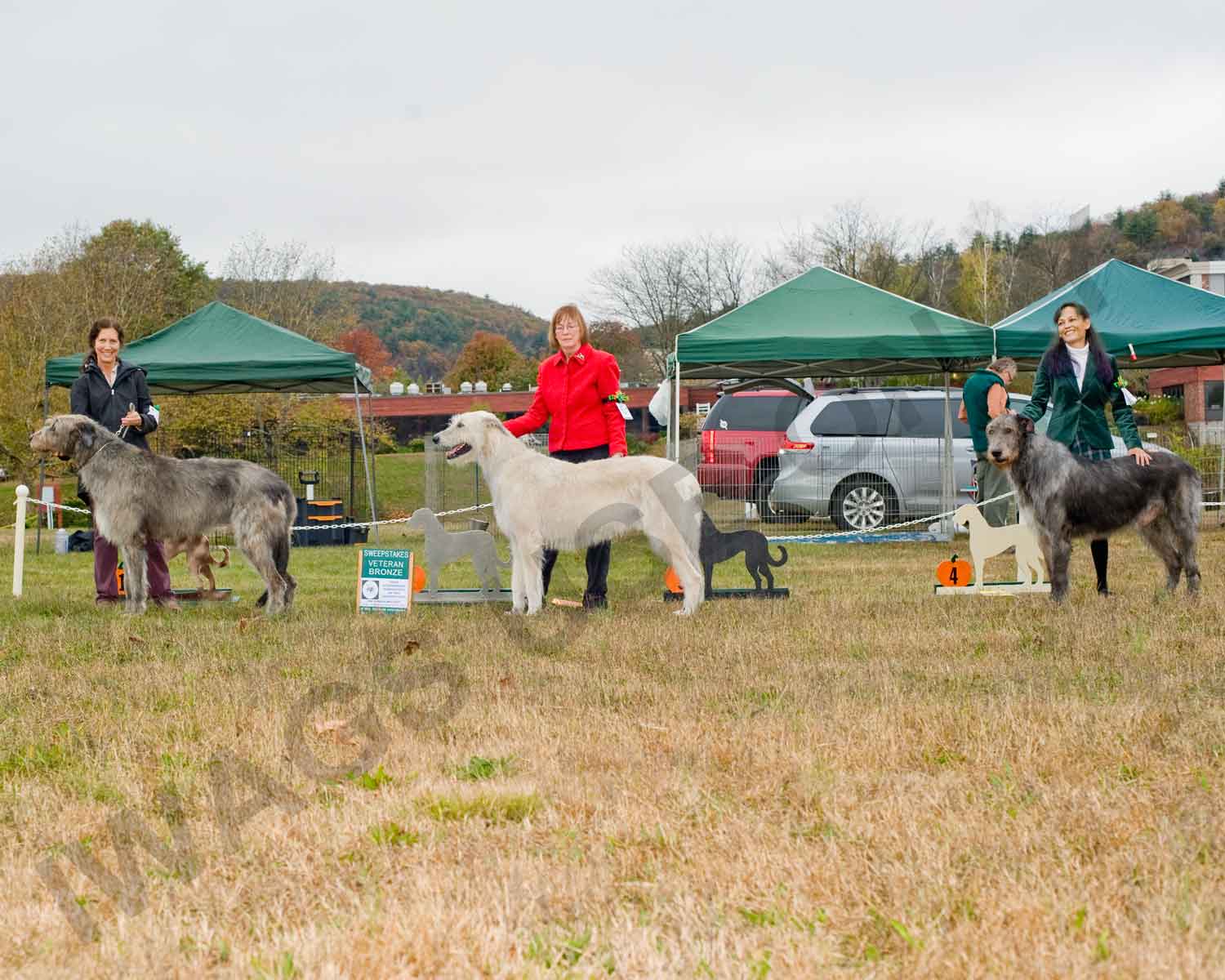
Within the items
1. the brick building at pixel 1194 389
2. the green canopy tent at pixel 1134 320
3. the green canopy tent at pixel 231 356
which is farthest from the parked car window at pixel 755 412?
the brick building at pixel 1194 389

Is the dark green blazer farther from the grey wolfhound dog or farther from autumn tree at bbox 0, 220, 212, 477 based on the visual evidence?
autumn tree at bbox 0, 220, 212, 477

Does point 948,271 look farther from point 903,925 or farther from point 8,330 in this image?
point 903,925

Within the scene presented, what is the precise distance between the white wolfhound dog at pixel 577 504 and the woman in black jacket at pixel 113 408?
2.46m

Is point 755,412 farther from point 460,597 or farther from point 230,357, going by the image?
point 460,597

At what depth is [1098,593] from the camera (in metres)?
7.57

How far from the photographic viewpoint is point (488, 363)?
72938 mm

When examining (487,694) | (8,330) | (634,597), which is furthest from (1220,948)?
(8,330)

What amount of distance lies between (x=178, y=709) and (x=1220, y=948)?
3737mm

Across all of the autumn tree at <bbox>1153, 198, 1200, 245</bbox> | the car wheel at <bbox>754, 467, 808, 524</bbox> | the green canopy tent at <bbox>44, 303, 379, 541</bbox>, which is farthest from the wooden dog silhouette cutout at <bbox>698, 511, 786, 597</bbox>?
the autumn tree at <bbox>1153, 198, 1200, 245</bbox>

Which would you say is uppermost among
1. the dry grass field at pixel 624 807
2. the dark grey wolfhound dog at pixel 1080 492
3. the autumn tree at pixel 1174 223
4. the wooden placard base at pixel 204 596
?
the autumn tree at pixel 1174 223

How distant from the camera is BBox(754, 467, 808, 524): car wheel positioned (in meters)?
13.6

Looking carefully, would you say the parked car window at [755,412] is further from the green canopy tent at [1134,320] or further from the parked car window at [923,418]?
the green canopy tent at [1134,320]

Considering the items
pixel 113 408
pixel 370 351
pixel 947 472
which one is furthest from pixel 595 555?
pixel 370 351

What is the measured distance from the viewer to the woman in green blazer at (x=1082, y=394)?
7.23m
